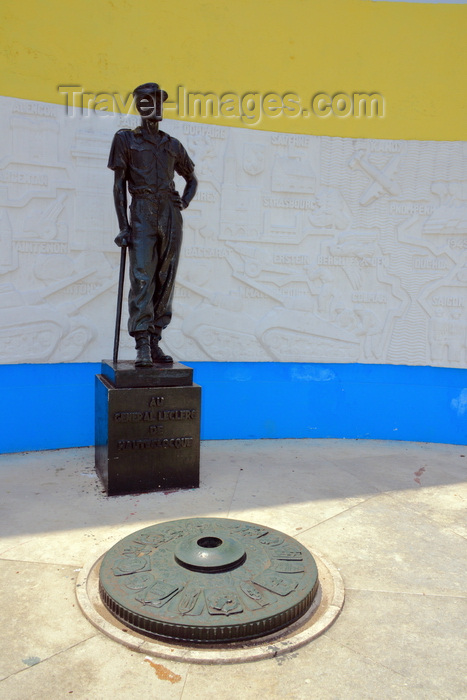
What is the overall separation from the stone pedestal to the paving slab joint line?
130 cm

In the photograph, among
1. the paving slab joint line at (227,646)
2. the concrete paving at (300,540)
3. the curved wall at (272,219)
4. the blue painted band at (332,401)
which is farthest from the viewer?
the blue painted band at (332,401)

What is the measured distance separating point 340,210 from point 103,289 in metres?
2.54

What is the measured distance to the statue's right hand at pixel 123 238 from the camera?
13.8ft

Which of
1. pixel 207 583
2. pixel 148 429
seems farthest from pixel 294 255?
pixel 207 583

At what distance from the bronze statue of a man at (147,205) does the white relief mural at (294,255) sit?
40.7 inches

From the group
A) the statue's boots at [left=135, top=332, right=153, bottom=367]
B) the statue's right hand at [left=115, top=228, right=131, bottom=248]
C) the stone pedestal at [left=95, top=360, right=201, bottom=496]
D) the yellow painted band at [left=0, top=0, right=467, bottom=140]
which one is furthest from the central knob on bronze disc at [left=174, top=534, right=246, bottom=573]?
the yellow painted band at [left=0, top=0, right=467, bottom=140]

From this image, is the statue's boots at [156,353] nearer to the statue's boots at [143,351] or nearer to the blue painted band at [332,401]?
the statue's boots at [143,351]

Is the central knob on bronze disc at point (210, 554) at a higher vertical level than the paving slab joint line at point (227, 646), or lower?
higher

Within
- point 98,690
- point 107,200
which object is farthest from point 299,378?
point 98,690

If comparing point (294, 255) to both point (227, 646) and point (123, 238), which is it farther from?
point (227, 646)

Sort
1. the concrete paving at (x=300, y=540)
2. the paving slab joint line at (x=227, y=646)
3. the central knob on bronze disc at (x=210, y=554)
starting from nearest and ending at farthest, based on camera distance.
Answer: the concrete paving at (x=300, y=540)
the paving slab joint line at (x=227, y=646)
the central knob on bronze disc at (x=210, y=554)

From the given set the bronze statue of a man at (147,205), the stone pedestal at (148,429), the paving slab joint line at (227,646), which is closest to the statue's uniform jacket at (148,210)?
the bronze statue of a man at (147,205)

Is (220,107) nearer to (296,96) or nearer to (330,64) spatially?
(296,96)

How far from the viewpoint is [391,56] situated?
566 centimetres
